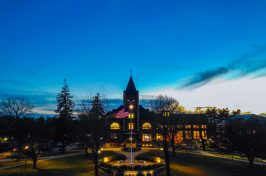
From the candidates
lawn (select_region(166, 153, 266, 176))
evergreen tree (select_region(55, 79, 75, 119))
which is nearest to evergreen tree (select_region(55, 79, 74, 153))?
evergreen tree (select_region(55, 79, 75, 119))

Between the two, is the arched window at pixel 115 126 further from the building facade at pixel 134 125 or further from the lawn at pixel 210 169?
the lawn at pixel 210 169

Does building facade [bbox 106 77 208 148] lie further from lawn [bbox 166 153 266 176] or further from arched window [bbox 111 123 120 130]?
lawn [bbox 166 153 266 176]

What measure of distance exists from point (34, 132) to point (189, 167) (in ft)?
86.2

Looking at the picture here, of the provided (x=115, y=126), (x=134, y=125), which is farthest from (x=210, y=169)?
(x=115, y=126)

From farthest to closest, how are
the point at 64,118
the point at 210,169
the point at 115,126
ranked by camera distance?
the point at 115,126 → the point at 64,118 → the point at 210,169

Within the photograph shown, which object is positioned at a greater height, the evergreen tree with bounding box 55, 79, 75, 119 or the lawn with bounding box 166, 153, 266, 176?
the evergreen tree with bounding box 55, 79, 75, 119

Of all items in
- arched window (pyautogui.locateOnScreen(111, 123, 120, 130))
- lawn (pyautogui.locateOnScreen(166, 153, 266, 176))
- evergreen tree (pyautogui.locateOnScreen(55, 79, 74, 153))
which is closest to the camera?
lawn (pyautogui.locateOnScreen(166, 153, 266, 176))

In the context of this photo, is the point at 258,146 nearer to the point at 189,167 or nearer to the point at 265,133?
the point at 265,133

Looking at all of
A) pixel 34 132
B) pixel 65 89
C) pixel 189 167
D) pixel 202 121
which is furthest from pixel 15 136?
pixel 202 121

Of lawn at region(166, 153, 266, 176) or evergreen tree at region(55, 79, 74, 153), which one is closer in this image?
lawn at region(166, 153, 266, 176)

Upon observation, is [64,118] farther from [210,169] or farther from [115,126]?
[210,169]

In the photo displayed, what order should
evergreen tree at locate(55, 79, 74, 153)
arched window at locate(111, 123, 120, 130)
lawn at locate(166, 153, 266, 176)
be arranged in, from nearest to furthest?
lawn at locate(166, 153, 266, 176), evergreen tree at locate(55, 79, 74, 153), arched window at locate(111, 123, 120, 130)

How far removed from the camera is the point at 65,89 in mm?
46562

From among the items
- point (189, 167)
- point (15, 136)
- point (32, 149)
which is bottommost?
point (189, 167)
